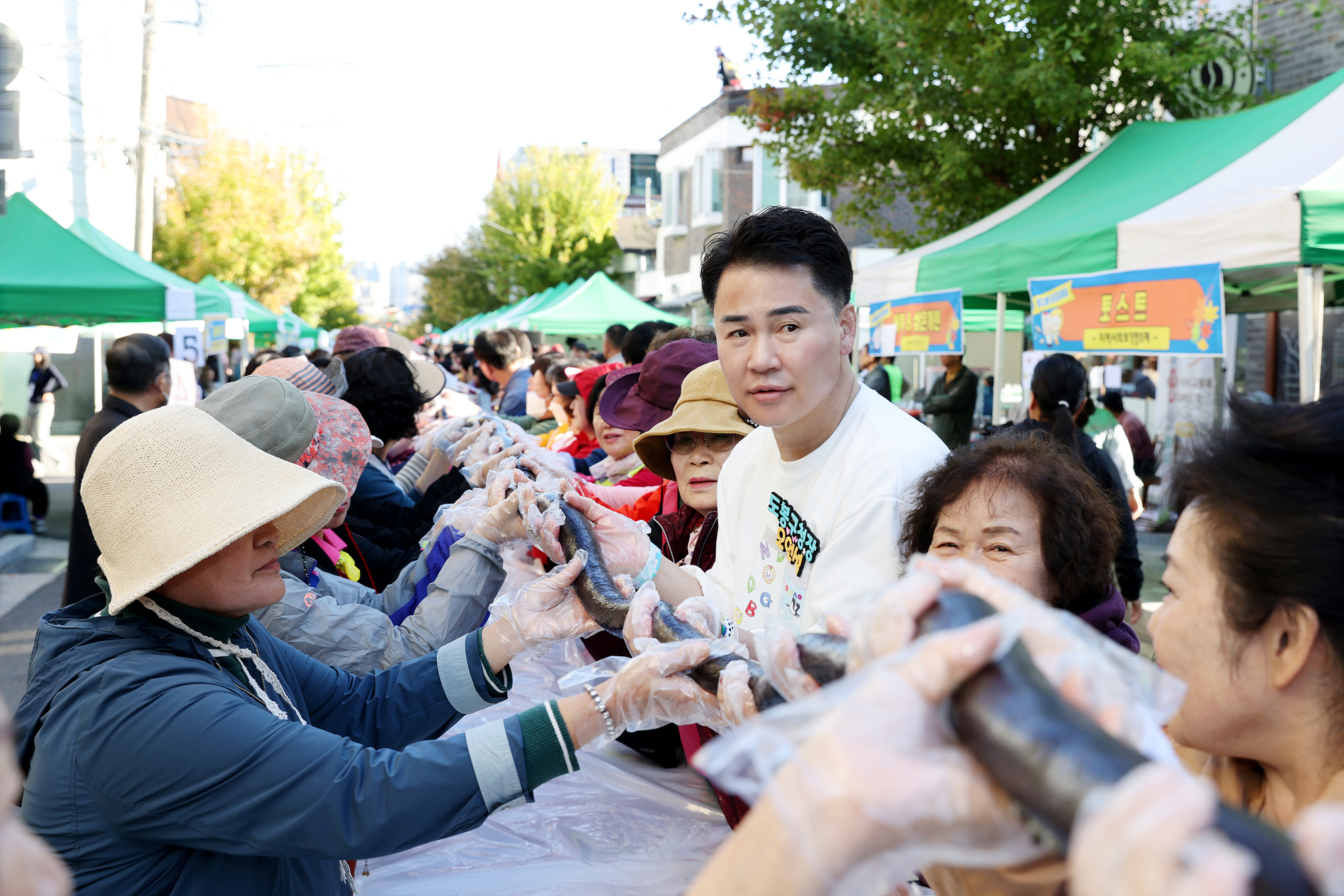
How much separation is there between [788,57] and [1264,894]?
10.9 meters

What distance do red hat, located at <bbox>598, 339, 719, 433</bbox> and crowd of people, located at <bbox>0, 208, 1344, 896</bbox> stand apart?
566 mm

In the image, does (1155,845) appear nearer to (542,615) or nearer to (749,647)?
(749,647)

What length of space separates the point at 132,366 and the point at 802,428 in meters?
5.83

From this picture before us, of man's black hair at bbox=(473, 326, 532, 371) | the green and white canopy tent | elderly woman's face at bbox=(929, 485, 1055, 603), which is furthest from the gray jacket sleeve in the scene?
man's black hair at bbox=(473, 326, 532, 371)

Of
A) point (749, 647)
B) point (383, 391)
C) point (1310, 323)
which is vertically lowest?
point (749, 647)

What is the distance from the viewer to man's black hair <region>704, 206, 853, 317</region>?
2.18m

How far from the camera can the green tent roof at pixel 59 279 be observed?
324 inches

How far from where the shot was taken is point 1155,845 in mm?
598

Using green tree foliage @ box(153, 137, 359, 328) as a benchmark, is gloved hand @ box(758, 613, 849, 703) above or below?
below

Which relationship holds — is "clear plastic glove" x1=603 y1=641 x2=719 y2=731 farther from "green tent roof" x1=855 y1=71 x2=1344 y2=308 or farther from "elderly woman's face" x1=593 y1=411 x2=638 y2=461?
"green tent roof" x1=855 y1=71 x2=1344 y2=308

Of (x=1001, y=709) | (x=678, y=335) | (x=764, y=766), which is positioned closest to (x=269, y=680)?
(x=764, y=766)

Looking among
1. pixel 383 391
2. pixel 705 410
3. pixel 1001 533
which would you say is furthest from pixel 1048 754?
pixel 383 391

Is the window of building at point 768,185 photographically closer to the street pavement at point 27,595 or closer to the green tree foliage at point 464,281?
the green tree foliage at point 464,281

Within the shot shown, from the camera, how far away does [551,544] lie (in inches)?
94.0
